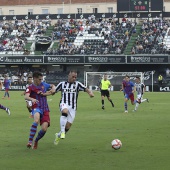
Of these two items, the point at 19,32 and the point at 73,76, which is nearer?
the point at 73,76

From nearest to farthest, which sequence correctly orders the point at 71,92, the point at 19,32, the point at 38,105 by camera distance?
1. the point at 38,105
2. the point at 71,92
3. the point at 19,32

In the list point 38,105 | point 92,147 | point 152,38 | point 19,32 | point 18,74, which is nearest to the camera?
point 38,105

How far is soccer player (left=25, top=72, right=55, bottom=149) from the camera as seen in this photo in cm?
1529

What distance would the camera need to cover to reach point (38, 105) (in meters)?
15.6

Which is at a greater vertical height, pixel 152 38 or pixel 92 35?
pixel 92 35

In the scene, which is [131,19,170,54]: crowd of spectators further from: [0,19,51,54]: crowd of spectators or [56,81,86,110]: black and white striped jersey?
[56,81,86,110]: black and white striped jersey

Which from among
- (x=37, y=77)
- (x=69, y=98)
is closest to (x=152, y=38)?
(x=69, y=98)

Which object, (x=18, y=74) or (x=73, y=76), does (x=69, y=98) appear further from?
(x=18, y=74)

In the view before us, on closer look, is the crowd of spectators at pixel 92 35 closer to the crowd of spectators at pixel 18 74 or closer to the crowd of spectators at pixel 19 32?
the crowd of spectators at pixel 19 32

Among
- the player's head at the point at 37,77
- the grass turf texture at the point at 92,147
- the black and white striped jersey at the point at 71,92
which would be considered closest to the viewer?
the grass turf texture at the point at 92,147

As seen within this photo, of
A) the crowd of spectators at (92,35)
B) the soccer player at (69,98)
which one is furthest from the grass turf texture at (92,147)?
the crowd of spectators at (92,35)

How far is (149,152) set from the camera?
1477 centimetres

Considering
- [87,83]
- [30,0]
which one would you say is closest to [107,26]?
[87,83]

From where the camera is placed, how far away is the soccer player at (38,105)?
1529 centimetres
